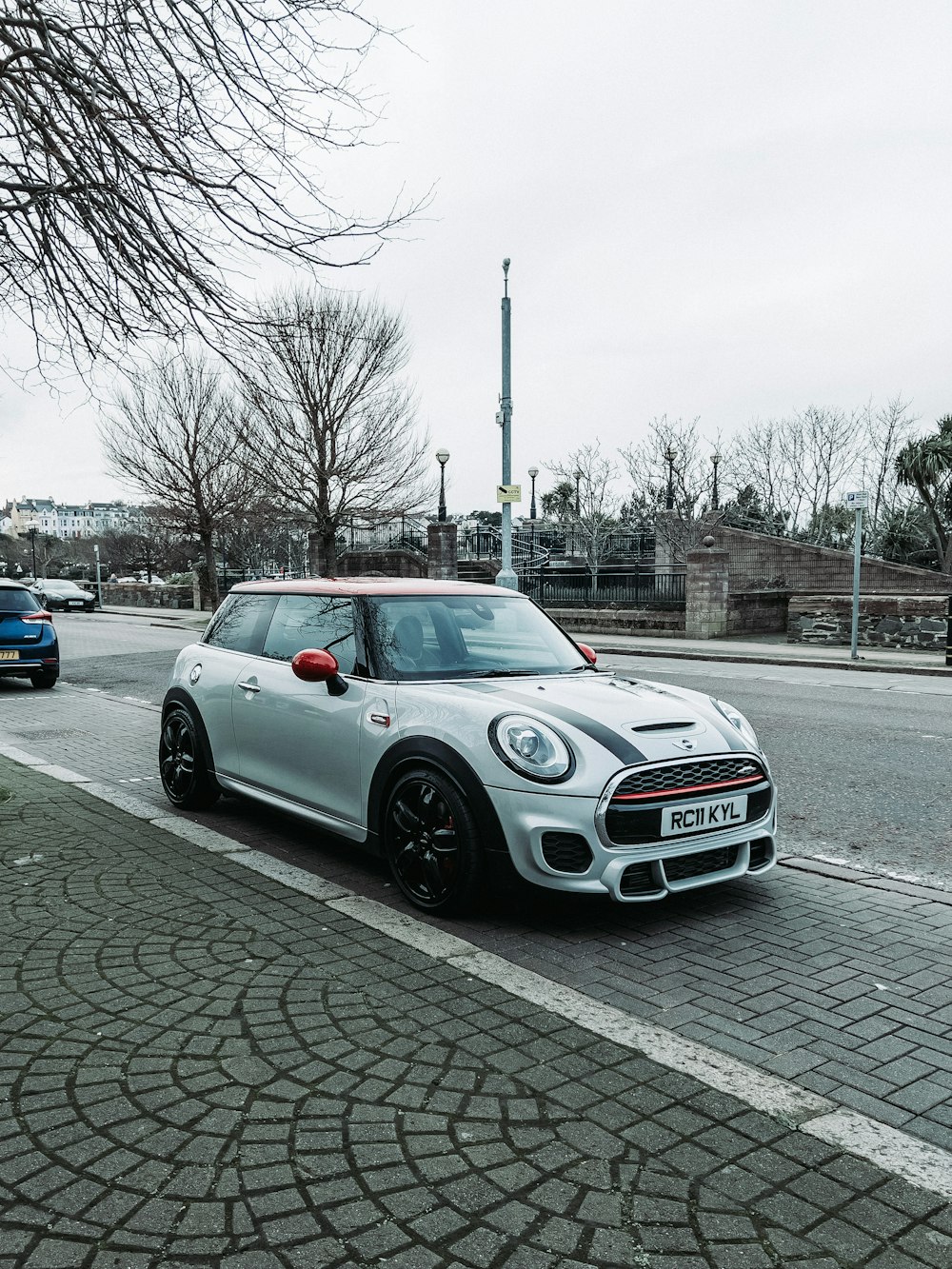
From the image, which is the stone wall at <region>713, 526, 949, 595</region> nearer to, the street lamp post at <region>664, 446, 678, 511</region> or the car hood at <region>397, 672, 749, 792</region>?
the street lamp post at <region>664, 446, 678, 511</region>

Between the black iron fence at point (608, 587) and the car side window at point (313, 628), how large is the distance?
2127cm

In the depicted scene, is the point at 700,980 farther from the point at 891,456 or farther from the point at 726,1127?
the point at 891,456

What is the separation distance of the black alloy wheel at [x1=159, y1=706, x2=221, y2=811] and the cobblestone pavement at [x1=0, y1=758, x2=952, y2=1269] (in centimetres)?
230

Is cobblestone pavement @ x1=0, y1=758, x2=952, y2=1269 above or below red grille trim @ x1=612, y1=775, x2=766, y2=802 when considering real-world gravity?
below

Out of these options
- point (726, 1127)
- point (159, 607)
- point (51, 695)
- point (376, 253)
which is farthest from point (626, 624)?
point (159, 607)

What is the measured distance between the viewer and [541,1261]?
7.25 ft

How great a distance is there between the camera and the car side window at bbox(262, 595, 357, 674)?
17.3 ft

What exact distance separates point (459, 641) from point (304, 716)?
3.03 ft

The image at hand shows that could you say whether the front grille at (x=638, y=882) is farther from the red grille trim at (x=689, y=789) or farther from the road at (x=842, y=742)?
the road at (x=842, y=742)

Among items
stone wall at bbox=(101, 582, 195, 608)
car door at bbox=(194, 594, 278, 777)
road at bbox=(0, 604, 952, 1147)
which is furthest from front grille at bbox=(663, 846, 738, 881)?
stone wall at bbox=(101, 582, 195, 608)

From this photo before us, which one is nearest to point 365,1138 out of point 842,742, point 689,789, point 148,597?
point 689,789

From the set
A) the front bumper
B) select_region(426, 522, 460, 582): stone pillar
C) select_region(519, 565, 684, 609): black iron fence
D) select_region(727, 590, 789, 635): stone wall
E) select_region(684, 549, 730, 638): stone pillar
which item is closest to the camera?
the front bumper

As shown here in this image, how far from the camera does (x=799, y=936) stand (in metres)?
4.25

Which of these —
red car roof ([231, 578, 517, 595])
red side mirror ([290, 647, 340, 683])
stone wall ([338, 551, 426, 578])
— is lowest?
red side mirror ([290, 647, 340, 683])
